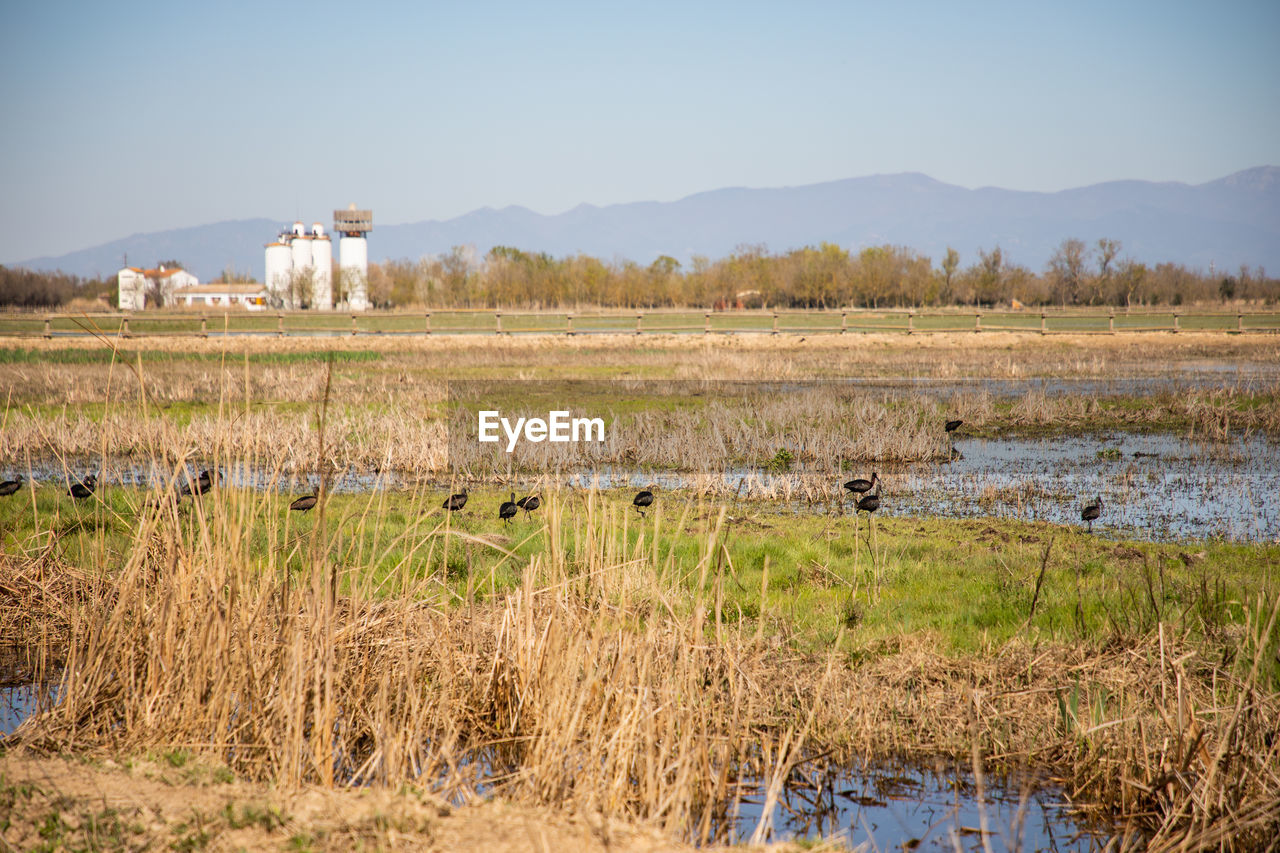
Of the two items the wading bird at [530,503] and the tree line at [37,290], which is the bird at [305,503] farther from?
the tree line at [37,290]

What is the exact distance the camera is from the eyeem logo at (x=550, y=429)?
1371 cm

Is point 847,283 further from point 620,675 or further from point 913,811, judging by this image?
point 620,675

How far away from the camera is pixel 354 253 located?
89.6m

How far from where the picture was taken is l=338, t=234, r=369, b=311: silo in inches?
3100

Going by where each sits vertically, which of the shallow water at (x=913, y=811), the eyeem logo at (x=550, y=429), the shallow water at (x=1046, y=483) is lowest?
the shallow water at (x=913, y=811)

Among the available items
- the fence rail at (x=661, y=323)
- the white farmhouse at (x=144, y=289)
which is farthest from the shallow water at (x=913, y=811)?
the white farmhouse at (x=144, y=289)

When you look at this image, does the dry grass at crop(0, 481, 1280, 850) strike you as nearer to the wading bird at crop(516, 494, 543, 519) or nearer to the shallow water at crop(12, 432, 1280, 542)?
the wading bird at crop(516, 494, 543, 519)

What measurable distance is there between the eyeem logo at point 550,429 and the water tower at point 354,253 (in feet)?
169

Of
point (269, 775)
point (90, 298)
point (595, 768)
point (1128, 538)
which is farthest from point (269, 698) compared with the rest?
point (90, 298)

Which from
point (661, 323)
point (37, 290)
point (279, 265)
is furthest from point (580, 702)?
point (279, 265)

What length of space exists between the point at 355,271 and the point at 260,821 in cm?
8121

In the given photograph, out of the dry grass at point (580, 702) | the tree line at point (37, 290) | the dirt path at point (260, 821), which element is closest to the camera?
the dirt path at point (260, 821)

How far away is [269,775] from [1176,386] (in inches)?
847

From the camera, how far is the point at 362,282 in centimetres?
8069
